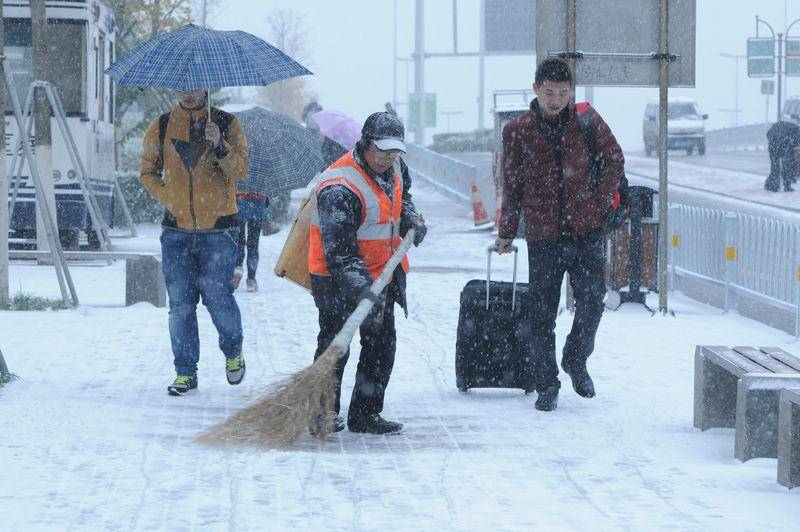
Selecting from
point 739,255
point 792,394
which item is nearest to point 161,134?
point 792,394

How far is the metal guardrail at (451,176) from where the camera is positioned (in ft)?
89.6

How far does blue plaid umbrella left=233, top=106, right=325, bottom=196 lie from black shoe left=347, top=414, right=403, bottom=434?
502 centimetres

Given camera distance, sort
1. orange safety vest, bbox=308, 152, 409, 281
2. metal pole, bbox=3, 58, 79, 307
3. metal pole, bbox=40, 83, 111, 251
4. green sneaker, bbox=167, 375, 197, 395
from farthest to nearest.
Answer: metal pole, bbox=40, 83, 111, 251 → metal pole, bbox=3, 58, 79, 307 → green sneaker, bbox=167, 375, 197, 395 → orange safety vest, bbox=308, 152, 409, 281

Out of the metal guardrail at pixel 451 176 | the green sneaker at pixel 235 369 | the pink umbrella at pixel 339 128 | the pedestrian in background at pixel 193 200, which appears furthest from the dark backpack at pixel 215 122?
the metal guardrail at pixel 451 176

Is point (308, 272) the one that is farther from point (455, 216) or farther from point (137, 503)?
point (455, 216)

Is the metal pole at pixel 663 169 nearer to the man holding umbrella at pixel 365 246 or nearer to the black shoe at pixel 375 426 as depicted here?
the man holding umbrella at pixel 365 246

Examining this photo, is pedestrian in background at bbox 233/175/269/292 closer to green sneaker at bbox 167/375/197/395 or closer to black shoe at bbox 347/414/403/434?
green sneaker at bbox 167/375/197/395

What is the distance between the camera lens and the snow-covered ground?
5.02m

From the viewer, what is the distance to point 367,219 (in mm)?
6309

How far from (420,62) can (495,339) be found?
45.5 meters

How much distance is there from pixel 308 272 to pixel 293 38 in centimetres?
6482

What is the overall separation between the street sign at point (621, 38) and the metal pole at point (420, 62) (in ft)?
118

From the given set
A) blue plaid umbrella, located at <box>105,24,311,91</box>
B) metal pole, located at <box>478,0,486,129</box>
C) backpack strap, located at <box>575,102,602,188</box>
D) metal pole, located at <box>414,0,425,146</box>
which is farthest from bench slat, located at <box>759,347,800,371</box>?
metal pole, located at <box>478,0,486,129</box>

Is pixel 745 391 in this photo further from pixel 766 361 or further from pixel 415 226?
pixel 415 226
